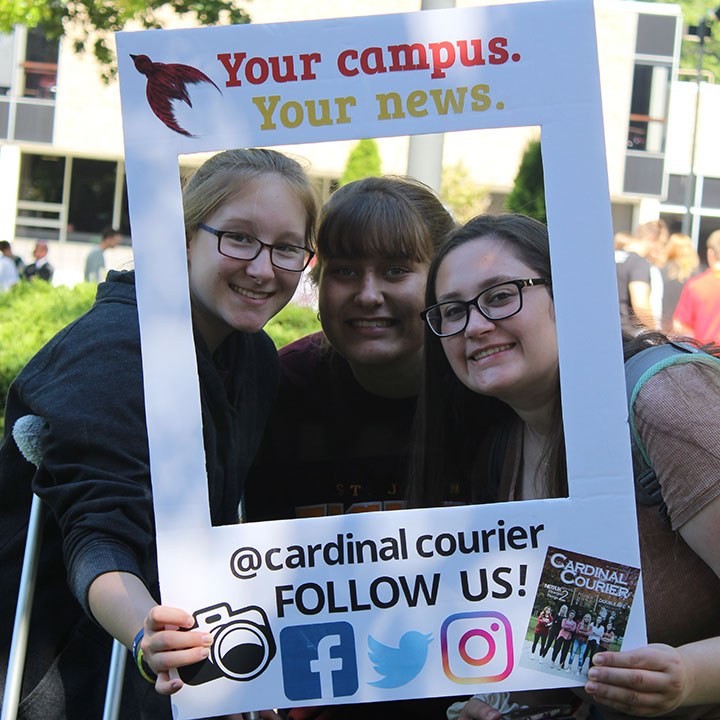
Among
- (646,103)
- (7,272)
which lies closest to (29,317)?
(7,272)

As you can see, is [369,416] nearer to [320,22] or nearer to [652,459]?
[652,459]

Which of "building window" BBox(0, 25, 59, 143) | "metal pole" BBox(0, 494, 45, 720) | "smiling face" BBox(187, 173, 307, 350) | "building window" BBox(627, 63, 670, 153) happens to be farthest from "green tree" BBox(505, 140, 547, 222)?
"building window" BBox(0, 25, 59, 143)

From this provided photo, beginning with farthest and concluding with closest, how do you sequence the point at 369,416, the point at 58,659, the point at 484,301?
the point at 369,416
the point at 58,659
the point at 484,301

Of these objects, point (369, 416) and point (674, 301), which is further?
point (674, 301)

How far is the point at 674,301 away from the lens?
7.66 metres

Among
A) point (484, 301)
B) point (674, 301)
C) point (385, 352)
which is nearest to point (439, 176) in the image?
point (385, 352)

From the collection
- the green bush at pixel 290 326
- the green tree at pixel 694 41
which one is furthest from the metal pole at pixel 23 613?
the green tree at pixel 694 41

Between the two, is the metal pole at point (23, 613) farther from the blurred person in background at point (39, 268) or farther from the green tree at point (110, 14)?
the blurred person in background at point (39, 268)

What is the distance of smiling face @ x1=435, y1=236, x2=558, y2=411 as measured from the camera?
5.19 feet

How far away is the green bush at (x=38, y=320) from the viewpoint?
4.38m

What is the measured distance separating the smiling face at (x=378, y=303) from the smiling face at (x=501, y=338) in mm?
316

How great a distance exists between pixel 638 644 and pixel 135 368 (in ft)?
3.22

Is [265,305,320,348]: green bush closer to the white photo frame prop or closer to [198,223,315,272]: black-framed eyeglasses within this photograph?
[198,223,315,272]: black-framed eyeglasses

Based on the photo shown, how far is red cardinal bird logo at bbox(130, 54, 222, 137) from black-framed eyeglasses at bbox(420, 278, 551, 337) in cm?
56
